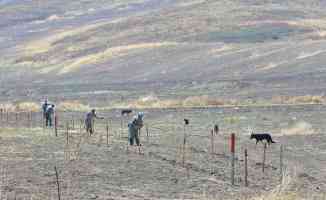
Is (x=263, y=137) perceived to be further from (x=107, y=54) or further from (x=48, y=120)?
(x=107, y=54)

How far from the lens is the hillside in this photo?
7431 centimetres

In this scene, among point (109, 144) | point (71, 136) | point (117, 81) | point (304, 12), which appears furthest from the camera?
point (304, 12)

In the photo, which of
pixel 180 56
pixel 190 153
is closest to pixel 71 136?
pixel 190 153

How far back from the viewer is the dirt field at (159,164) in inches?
818

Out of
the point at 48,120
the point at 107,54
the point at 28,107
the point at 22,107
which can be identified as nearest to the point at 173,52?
the point at 107,54

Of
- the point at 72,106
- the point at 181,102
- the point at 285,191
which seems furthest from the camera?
the point at 181,102

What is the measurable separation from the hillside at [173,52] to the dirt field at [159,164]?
26143 millimetres

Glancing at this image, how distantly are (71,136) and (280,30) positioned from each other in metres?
77.0

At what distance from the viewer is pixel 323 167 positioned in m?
29.0

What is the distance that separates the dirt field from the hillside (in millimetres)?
26143

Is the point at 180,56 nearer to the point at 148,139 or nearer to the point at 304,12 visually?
the point at 304,12

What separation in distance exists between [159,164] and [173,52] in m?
74.2

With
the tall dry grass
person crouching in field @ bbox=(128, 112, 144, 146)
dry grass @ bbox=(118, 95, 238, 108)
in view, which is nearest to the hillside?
dry grass @ bbox=(118, 95, 238, 108)

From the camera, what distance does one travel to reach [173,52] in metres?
99.8
